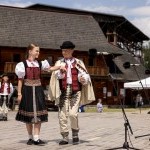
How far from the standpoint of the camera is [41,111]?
8.82 m

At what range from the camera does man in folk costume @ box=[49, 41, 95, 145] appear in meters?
8.80

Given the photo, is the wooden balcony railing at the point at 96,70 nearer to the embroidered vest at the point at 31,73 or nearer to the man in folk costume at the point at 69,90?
the man in folk costume at the point at 69,90

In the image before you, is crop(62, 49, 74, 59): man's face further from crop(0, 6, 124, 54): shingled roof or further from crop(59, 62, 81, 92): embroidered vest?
crop(0, 6, 124, 54): shingled roof

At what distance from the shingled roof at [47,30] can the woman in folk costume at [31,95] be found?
35.3 metres

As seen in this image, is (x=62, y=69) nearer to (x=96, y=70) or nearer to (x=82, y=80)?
(x=82, y=80)

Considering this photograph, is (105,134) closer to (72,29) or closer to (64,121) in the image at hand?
(64,121)

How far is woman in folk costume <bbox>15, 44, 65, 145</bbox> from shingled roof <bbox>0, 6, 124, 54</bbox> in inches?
1388

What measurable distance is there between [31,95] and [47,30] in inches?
1593

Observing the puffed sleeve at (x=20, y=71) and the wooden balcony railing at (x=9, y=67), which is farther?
the wooden balcony railing at (x=9, y=67)

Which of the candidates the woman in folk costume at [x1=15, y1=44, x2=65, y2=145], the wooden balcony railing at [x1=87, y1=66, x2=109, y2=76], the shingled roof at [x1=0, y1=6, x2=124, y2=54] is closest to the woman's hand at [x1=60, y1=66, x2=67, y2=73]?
the woman in folk costume at [x1=15, y1=44, x2=65, y2=145]

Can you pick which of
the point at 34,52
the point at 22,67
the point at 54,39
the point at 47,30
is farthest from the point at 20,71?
the point at 47,30

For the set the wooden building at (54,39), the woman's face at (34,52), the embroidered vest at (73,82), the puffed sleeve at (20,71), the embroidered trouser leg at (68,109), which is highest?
the wooden building at (54,39)

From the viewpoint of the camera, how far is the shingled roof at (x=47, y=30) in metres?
46.1

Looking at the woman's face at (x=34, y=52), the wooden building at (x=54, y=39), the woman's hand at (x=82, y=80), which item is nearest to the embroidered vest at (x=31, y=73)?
the woman's face at (x=34, y=52)
